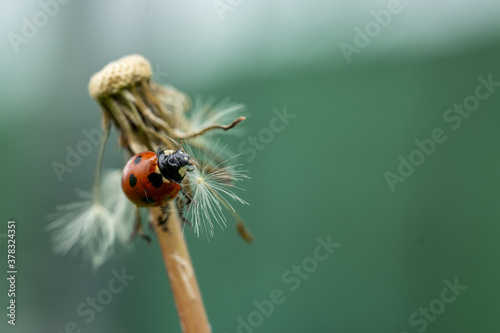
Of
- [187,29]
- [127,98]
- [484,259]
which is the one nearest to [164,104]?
[127,98]

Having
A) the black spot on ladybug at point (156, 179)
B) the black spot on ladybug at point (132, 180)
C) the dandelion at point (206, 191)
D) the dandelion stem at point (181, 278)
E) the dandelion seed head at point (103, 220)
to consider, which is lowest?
the dandelion stem at point (181, 278)

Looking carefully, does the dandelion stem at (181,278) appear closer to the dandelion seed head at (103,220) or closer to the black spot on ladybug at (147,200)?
the black spot on ladybug at (147,200)

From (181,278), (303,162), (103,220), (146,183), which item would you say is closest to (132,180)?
(146,183)

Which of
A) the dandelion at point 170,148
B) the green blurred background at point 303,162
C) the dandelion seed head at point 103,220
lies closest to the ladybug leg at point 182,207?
the dandelion at point 170,148

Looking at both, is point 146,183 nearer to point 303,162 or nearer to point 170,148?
point 170,148

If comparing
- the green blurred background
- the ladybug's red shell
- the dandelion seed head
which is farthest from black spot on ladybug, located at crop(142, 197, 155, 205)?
the green blurred background

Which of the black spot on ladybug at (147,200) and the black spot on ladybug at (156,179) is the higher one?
the black spot on ladybug at (156,179)

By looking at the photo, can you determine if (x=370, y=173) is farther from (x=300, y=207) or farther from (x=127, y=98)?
(x=127, y=98)

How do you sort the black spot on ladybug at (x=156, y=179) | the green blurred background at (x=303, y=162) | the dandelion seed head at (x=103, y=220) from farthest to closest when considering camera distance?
the green blurred background at (x=303, y=162) → the dandelion seed head at (x=103, y=220) → the black spot on ladybug at (x=156, y=179)
